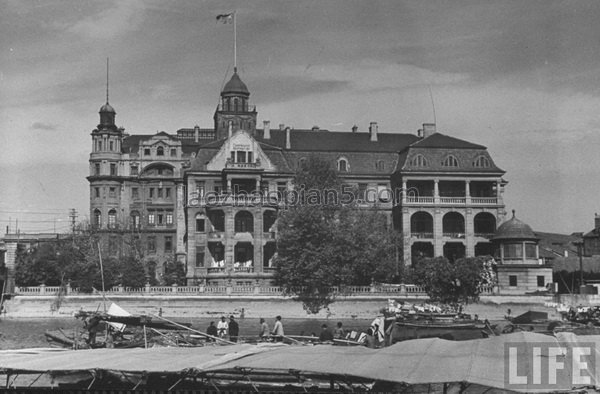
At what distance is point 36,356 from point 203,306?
132 feet

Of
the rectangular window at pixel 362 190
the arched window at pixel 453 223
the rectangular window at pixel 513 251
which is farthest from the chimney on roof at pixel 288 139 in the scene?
the rectangular window at pixel 513 251

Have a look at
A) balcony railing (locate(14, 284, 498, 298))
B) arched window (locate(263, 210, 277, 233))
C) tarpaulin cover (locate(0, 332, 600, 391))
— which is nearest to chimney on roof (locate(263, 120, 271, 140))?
arched window (locate(263, 210, 277, 233))

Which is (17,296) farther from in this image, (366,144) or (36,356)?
(36,356)

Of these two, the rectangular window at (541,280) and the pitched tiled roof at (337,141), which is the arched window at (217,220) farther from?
the rectangular window at (541,280)

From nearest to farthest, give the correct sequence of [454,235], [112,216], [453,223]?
Answer: [454,235] → [453,223] → [112,216]

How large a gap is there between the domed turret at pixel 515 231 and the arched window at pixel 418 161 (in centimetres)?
1081

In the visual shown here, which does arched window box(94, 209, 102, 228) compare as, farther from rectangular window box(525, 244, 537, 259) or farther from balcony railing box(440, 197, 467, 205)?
rectangular window box(525, 244, 537, 259)

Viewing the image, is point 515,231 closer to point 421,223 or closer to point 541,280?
point 541,280

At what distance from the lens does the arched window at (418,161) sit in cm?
7688

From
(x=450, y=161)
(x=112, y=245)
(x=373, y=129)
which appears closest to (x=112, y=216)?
(x=112, y=245)

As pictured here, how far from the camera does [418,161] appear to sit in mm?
77125

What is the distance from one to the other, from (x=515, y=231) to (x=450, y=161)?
11717 millimetres

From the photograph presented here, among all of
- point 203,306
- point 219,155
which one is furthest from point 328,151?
point 203,306

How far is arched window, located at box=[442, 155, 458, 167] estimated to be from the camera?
76625 mm
